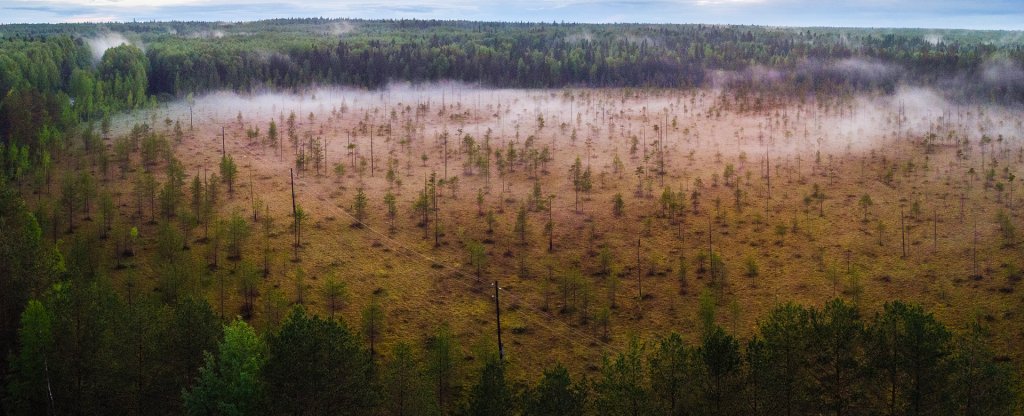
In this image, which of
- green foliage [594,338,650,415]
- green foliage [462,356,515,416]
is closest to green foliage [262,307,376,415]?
green foliage [462,356,515,416]

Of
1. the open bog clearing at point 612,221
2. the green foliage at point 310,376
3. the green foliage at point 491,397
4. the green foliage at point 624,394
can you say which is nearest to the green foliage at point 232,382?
the green foliage at point 310,376

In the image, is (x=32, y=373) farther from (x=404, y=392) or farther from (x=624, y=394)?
(x=624, y=394)

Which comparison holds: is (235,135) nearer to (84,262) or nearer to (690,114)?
(84,262)

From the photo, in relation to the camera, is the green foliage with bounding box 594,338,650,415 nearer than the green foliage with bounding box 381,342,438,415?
Yes

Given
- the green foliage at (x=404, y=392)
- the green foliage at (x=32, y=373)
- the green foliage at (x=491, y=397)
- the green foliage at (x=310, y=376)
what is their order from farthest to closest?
the green foliage at (x=32, y=373)
the green foliage at (x=404, y=392)
the green foliage at (x=310, y=376)
the green foliage at (x=491, y=397)

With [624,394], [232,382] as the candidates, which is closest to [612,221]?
[624,394]

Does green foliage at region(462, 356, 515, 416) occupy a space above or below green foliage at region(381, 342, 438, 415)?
above

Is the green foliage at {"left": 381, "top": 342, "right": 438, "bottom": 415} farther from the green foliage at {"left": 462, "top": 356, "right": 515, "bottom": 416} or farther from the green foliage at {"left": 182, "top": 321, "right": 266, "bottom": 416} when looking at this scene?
the green foliage at {"left": 182, "top": 321, "right": 266, "bottom": 416}

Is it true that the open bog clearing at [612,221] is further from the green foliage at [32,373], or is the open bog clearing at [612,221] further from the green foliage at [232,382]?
the green foliage at [32,373]

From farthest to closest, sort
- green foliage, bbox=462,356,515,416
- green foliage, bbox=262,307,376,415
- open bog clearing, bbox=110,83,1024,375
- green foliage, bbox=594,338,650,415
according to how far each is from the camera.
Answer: open bog clearing, bbox=110,83,1024,375
green foliage, bbox=262,307,376,415
green foliage, bbox=594,338,650,415
green foliage, bbox=462,356,515,416
